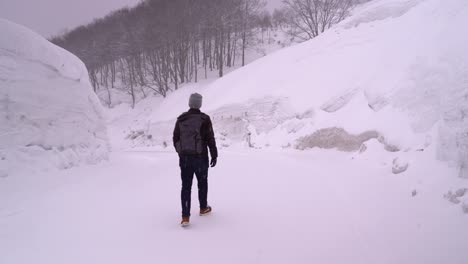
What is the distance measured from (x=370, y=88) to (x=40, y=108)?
363 inches

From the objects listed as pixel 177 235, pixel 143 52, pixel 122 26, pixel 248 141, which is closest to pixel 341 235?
pixel 177 235

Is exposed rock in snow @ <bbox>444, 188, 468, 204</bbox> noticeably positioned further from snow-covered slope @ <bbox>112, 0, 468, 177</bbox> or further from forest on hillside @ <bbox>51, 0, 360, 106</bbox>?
forest on hillside @ <bbox>51, 0, 360, 106</bbox>

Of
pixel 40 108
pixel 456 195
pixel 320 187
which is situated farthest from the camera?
pixel 40 108

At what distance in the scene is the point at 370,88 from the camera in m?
9.19

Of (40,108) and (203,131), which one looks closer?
(203,131)

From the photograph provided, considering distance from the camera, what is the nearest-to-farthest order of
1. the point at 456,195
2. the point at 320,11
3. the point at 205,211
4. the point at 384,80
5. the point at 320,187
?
the point at 456,195 → the point at 205,211 → the point at 320,187 → the point at 384,80 → the point at 320,11

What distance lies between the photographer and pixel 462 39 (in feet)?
20.2

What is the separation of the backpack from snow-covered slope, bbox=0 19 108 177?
419 cm

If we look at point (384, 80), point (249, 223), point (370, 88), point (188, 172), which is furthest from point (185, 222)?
Result: point (384, 80)

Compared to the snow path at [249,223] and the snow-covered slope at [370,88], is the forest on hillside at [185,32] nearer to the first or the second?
the snow-covered slope at [370,88]

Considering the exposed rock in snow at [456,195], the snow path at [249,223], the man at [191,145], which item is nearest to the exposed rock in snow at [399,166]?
the snow path at [249,223]

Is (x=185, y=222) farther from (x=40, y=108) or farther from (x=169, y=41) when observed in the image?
(x=169, y=41)

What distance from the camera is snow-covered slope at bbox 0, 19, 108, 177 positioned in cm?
638

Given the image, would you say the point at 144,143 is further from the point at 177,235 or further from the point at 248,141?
the point at 177,235
